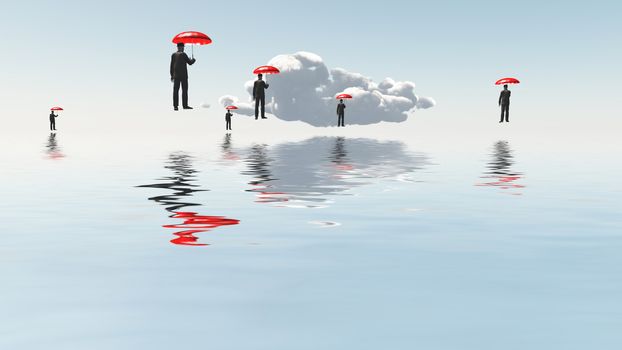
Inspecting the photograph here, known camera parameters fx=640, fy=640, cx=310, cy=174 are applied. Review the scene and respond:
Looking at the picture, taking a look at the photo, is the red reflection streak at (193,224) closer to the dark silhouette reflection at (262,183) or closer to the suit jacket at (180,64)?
the dark silhouette reflection at (262,183)

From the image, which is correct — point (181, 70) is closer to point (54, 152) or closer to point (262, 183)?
point (262, 183)

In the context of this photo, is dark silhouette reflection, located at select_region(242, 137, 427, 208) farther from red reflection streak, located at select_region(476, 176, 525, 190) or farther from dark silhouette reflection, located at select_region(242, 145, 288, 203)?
red reflection streak, located at select_region(476, 176, 525, 190)

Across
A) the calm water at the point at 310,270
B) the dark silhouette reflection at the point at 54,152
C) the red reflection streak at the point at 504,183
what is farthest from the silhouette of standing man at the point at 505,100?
the dark silhouette reflection at the point at 54,152

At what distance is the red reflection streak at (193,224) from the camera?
10.7 m

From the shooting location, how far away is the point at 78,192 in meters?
18.7

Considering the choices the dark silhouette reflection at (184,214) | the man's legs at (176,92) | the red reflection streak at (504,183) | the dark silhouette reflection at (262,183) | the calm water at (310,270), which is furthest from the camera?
the man's legs at (176,92)

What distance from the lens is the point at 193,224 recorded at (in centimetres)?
1244

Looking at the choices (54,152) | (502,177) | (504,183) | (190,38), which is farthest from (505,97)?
(54,152)

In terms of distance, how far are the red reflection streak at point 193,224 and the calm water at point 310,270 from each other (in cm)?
4

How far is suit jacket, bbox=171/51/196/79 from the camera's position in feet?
67.7

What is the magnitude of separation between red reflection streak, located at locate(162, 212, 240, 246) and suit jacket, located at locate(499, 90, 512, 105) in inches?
1128

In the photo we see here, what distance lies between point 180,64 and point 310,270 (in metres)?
13.7

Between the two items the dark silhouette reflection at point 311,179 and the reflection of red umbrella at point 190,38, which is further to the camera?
the reflection of red umbrella at point 190,38

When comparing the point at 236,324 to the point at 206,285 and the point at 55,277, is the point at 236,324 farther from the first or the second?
the point at 55,277
